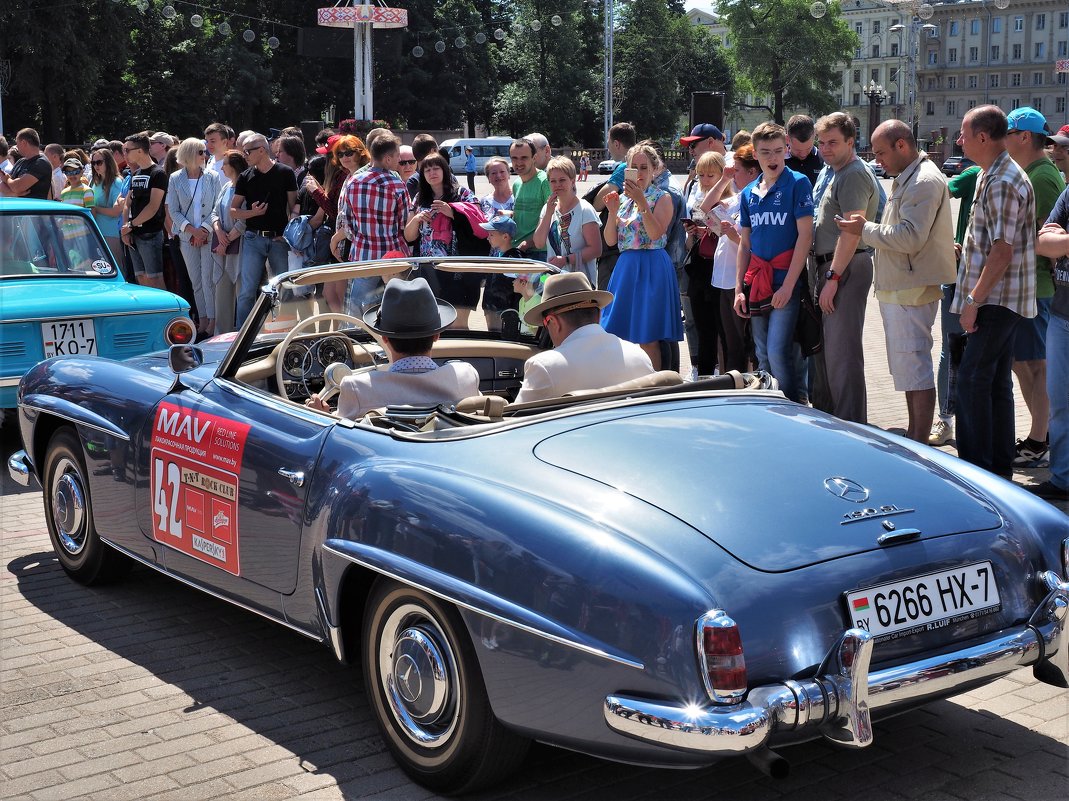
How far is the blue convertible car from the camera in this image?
3.02m

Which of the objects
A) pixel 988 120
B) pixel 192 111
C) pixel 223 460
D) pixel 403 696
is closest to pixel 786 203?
pixel 988 120

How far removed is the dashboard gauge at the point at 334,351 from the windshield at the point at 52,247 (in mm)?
4314

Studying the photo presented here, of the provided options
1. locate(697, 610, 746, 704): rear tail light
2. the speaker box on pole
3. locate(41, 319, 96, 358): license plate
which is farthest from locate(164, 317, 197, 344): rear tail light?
the speaker box on pole

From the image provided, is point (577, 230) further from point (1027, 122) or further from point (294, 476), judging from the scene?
point (294, 476)

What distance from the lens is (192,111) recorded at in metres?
64.4

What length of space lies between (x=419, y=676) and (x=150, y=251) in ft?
35.2

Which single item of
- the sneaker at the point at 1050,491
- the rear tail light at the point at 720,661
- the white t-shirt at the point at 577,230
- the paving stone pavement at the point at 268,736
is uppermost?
the white t-shirt at the point at 577,230

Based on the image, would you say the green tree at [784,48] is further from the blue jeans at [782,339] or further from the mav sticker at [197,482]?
the mav sticker at [197,482]

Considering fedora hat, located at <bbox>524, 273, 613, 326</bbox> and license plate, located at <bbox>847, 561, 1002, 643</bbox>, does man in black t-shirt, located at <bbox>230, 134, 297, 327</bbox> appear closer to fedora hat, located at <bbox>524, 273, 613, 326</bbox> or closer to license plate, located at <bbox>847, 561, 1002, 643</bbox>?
fedora hat, located at <bbox>524, 273, 613, 326</bbox>

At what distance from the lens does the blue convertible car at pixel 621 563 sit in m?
3.02

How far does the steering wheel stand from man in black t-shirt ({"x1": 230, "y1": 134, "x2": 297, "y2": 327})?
20.9 feet

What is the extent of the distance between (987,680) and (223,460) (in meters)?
2.66

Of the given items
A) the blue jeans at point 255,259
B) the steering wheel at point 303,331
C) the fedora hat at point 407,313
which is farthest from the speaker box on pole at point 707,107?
the fedora hat at point 407,313

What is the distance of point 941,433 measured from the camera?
823 cm
